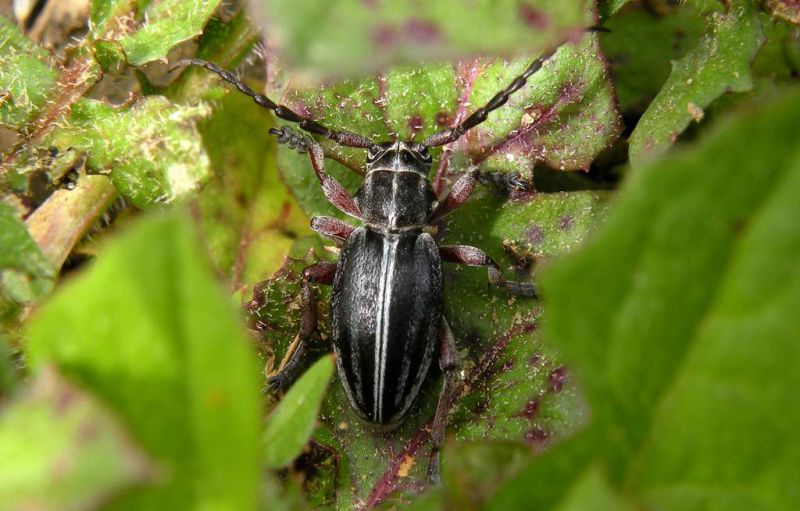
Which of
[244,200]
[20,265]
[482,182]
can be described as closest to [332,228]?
[244,200]

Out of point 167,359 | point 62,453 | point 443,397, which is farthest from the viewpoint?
point 443,397

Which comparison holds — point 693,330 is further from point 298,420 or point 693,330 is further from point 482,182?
point 482,182

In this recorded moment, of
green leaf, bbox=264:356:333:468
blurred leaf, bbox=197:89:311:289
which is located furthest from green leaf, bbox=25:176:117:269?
green leaf, bbox=264:356:333:468

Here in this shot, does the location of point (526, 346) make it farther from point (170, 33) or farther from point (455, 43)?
point (170, 33)

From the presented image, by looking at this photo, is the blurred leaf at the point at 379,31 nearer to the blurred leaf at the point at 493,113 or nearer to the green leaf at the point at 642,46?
the blurred leaf at the point at 493,113

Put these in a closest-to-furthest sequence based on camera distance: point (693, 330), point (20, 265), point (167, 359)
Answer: point (167, 359) → point (693, 330) → point (20, 265)

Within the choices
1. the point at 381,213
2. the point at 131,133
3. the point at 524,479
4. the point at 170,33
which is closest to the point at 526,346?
the point at 381,213
